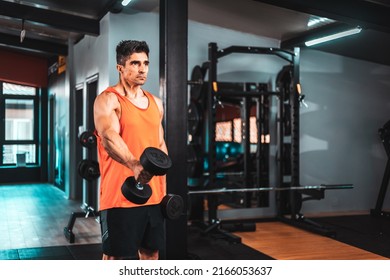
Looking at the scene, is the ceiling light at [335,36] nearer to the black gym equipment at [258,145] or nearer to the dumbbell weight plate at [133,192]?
the black gym equipment at [258,145]

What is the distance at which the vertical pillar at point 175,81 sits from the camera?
2896 mm

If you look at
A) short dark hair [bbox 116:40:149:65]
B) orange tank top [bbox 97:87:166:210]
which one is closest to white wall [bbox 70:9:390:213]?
short dark hair [bbox 116:40:149:65]

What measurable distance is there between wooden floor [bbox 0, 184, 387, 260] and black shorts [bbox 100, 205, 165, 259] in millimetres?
946

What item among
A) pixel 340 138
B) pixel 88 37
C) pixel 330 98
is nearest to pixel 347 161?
pixel 340 138

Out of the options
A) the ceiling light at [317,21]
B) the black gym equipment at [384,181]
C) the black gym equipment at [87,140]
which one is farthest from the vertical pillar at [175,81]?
the black gym equipment at [384,181]

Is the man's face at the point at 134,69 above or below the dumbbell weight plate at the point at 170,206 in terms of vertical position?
above

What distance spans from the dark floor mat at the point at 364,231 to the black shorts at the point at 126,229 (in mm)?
2163

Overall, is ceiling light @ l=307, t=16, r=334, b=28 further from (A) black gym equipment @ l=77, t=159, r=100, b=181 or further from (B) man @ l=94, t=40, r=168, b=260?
(B) man @ l=94, t=40, r=168, b=260

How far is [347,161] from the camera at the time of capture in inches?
220

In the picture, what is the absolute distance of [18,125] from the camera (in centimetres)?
288


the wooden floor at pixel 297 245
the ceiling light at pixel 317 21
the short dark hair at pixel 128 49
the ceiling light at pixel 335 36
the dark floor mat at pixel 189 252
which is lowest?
the wooden floor at pixel 297 245
